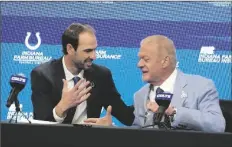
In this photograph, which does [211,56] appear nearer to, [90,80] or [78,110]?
[90,80]

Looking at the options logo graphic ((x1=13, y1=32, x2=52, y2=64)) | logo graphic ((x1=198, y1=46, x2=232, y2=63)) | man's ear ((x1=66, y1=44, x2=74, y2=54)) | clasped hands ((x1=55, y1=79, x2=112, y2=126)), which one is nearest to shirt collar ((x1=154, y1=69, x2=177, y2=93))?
logo graphic ((x1=198, y1=46, x2=232, y2=63))

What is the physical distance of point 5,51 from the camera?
4.53m

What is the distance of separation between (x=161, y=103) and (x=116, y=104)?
1.42 meters

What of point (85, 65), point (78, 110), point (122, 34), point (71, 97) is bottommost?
point (78, 110)

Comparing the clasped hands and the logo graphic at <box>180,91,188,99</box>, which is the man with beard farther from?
the logo graphic at <box>180,91,188,99</box>

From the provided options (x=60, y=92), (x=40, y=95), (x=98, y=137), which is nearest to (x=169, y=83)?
(x=60, y=92)

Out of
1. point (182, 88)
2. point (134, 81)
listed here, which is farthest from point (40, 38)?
point (182, 88)

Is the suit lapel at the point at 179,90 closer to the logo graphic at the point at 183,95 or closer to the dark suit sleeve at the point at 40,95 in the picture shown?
the logo graphic at the point at 183,95

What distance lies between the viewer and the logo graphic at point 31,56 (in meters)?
4.43

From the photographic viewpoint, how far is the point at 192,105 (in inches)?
150

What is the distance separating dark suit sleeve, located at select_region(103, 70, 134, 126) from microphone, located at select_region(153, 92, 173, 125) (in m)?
1.25

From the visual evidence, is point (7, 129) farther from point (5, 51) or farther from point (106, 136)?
point (5, 51)

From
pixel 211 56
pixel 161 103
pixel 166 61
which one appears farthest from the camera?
pixel 211 56

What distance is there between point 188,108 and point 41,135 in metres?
1.21
